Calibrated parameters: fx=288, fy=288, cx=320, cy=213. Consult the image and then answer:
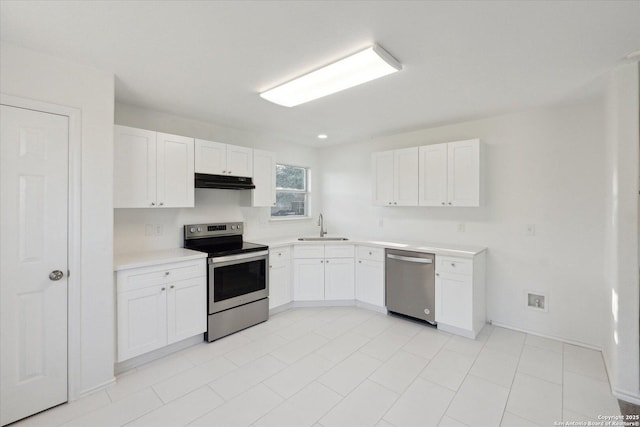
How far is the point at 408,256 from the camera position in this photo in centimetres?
352

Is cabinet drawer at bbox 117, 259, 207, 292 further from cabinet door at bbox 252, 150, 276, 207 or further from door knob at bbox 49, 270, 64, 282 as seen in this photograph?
cabinet door at bbox 252, 150, 276, 207

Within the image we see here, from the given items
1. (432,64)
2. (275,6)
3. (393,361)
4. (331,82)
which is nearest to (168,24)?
(275,6)

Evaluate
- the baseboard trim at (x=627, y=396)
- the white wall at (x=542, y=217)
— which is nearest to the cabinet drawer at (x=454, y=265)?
the white wall at (x=542, y=217)

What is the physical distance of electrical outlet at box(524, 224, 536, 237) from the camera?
3.18 m

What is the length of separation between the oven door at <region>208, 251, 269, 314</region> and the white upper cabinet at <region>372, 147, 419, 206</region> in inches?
72.1

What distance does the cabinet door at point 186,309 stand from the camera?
8.95 feet

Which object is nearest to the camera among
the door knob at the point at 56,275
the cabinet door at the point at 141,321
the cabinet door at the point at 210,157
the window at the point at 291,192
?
the door knob at the point at 56,275

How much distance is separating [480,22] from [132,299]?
323cm

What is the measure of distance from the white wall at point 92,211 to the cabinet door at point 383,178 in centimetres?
310

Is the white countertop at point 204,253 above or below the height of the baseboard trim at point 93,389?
above

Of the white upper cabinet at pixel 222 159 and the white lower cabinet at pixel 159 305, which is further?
the white upper cabinet at pixel 222 159

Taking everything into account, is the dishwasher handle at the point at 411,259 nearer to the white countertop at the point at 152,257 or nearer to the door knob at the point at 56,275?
the white countertop at the point at 152,257

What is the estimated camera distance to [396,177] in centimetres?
396

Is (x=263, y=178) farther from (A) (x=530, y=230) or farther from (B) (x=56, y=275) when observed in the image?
(A) (x=530, y=230)
